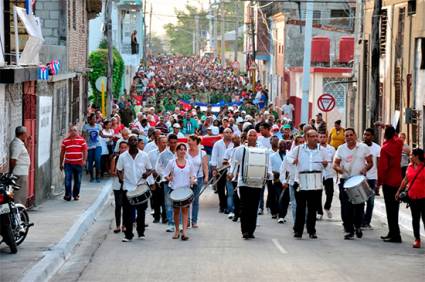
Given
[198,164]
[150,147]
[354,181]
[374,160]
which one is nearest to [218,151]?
[150,147]

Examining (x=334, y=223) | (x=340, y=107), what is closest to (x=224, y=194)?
(x=334, y=223)

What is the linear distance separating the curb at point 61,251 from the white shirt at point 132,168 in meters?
1.19

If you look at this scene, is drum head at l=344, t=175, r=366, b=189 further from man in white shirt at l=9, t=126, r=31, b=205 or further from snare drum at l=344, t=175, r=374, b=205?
man in white shirt at l=9, t=126, r=31, b=205

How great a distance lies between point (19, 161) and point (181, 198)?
3304mm

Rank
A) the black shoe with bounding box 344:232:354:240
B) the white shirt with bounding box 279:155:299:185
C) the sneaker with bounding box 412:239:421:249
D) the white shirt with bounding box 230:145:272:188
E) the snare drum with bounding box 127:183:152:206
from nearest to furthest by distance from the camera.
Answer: the sneaker with bounding box 412:239:421:249
the snare drum with bounding box 127:183:152:206
the white shirt with bounding box 230:145:272:188
the black shoe with bounding box 344:232:354:240
the white shirt with bounding box 279:155:299:185

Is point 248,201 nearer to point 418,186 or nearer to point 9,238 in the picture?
point 418,186

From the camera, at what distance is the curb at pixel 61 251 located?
46.5ft

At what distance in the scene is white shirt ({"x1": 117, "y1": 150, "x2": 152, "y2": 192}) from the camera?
1847cm

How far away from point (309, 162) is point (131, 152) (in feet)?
9.21

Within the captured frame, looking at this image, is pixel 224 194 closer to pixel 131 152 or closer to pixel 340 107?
pixel 131 152

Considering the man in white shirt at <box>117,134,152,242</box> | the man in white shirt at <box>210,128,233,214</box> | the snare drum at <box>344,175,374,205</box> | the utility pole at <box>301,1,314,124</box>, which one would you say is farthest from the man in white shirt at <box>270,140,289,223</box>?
the utility pole at <box>301,1,314,124</box>

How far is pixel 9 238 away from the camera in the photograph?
15.6 meters

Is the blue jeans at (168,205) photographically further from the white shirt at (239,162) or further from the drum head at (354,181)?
the drum head at (354,181)

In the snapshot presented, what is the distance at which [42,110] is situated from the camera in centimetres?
2447
